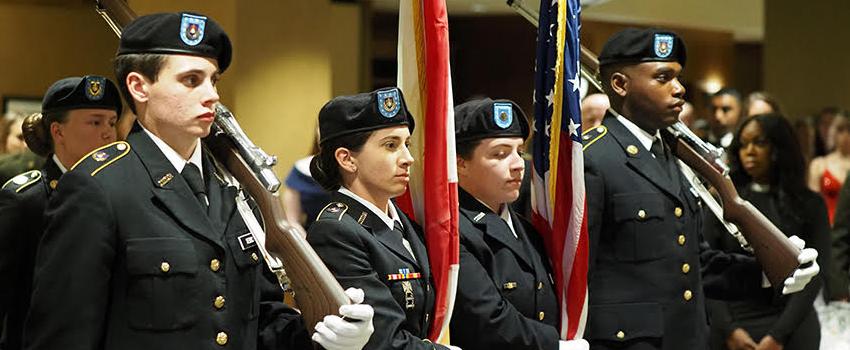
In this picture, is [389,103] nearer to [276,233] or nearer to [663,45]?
[276,233]

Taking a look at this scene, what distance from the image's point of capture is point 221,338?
2.80 metres

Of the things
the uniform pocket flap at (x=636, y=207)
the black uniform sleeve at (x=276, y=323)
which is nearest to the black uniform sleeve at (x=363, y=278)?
the black uniform sleeve at (x=276, y=323)

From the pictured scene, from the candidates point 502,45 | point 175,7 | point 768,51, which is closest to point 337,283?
point 175,7

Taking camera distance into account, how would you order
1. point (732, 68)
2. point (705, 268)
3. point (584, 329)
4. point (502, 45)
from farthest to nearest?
point (732, 68)
point (502, 45)
point (705, 268)
point (584, 329)

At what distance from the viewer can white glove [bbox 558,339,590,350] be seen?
11.4 ft

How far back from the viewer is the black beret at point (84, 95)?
11.9ft

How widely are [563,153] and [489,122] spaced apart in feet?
0.78

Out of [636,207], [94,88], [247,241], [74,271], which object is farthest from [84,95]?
[636,207]

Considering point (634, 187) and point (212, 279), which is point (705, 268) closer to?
point (634, 187)

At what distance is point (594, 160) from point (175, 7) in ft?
5.31

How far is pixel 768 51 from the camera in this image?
35.3 feet

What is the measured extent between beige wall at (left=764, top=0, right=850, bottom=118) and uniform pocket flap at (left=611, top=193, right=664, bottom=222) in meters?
6.97

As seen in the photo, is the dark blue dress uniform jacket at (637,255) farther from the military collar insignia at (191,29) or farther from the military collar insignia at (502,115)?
the military collar insignia at (191,29)

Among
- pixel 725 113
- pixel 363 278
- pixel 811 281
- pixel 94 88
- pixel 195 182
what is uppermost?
pixel 94 88
